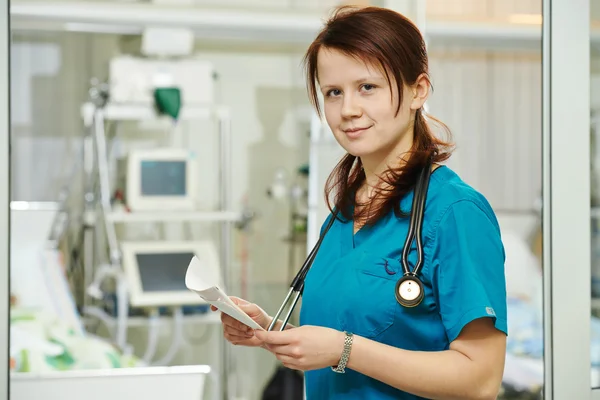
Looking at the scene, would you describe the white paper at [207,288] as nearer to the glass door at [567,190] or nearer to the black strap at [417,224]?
the black strap at [417,224]

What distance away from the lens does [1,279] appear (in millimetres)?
1187

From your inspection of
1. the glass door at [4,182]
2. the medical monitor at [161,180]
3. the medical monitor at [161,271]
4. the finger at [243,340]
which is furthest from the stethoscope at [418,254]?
the medical monitor at [161,180]

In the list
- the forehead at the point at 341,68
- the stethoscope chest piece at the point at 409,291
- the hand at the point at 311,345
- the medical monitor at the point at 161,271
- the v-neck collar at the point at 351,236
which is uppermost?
the forehead at the point at 341,68

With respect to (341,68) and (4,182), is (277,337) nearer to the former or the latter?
(341,68)

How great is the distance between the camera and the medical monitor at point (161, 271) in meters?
3.30

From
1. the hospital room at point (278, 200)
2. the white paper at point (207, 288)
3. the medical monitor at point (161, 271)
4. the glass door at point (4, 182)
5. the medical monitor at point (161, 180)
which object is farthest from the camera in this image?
the medical monitor at point (161, 180)

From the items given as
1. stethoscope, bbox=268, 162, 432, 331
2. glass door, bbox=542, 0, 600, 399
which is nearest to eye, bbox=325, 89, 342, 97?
stethoscope, bbox=268, 162, 432, 331

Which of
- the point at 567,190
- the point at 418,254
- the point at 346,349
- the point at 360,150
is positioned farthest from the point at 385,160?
the point at 567,190

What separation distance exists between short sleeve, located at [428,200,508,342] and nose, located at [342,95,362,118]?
0.57 feet

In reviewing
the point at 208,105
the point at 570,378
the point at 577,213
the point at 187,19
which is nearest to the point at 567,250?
the point at 577,213

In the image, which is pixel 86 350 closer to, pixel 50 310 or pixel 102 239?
pixel 50 310

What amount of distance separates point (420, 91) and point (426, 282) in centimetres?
26

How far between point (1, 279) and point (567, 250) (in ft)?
3.00

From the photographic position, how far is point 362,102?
977 mm
